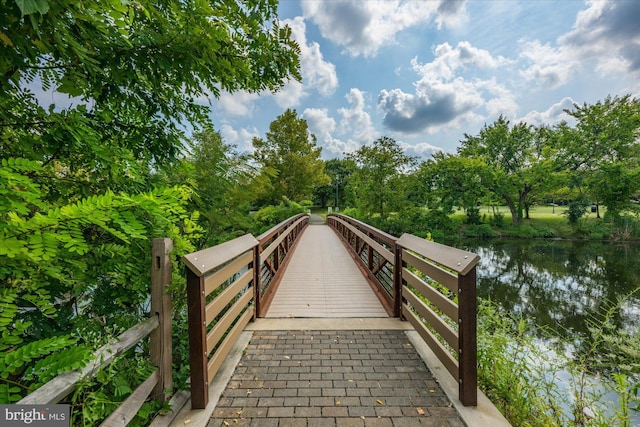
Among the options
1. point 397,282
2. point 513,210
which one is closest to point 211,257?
point 397,282

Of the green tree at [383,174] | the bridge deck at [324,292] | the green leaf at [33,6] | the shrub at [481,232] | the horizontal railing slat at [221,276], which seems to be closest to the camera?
the green leaf at [33,6]

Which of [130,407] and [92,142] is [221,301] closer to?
[130,407]

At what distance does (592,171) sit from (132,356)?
32012 millimetres

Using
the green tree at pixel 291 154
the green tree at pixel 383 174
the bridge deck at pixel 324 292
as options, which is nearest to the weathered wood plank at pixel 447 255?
the bridge deck at pixel 324 292

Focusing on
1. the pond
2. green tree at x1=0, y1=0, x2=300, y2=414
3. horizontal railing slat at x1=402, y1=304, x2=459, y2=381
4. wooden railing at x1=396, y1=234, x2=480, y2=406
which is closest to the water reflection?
the pond

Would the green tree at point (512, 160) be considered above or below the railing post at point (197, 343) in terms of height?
above

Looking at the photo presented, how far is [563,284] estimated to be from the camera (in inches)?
407

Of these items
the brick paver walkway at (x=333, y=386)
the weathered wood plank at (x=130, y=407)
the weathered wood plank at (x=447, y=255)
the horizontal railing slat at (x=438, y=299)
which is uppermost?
the weathered wood plank at (x=447, y=255)

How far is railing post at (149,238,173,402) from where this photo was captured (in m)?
2.08

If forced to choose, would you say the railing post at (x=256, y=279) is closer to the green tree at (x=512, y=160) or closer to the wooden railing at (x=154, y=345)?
the wooden railing at (x=154, y=345)

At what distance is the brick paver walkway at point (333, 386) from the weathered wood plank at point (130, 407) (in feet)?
1.69

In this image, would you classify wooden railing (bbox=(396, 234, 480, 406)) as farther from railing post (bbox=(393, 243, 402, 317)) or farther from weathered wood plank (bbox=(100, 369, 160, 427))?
weathered wood plank (bbox=(100, 369, 160, 427))

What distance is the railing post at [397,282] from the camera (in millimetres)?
3848

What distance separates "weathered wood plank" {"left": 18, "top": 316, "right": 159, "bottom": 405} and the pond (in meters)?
3.86
